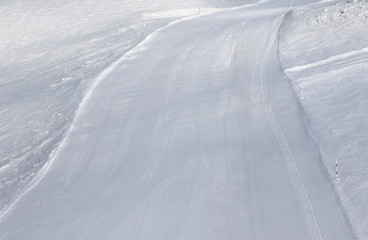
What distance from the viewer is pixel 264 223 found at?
845cm

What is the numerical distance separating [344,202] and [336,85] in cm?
543

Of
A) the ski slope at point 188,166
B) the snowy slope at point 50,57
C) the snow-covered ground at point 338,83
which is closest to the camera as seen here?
the ski slope at point 188,166

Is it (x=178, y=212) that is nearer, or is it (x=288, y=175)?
(x=178, y=212)

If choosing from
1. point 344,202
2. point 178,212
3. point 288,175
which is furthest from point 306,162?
point 178,212

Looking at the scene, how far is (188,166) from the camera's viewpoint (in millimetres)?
10727

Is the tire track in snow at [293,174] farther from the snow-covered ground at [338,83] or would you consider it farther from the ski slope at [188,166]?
the snow-covered ground at [338,83]

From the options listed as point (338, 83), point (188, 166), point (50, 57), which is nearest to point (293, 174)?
point (188, 166)

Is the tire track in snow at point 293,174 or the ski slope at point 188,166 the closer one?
the tire track in snow at point 293,174

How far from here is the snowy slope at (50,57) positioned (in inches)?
518

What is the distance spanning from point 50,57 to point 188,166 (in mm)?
15004

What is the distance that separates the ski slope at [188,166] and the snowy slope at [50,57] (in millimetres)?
866

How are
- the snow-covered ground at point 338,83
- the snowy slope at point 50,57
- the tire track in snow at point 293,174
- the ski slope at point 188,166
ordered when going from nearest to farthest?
the tire track in snow at point 293,174 → the ski slope at point 188,166 → the snow-covered ground at point 338,83 → the snowy slope at point 50,57

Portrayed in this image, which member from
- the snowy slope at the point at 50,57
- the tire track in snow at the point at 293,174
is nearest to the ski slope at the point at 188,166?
the tire track in snow at the point at 293,174

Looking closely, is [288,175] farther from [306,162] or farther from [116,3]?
[116,3]
